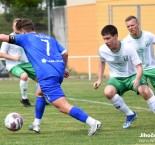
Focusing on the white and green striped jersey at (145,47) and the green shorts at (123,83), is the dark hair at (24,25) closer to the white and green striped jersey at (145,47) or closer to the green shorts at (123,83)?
the green shorts at (123,83)

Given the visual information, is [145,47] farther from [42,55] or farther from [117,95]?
[42,55]

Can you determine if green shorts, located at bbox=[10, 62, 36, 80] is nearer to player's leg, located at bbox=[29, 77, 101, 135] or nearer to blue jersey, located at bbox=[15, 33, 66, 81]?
blue jersey, located at bbox=[15, 33, 66, 81]

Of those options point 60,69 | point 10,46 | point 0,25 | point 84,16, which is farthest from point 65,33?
point 60,69

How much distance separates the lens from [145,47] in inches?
463

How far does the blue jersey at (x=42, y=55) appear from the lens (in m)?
9.63

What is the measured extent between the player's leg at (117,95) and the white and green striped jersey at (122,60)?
5.8 inches

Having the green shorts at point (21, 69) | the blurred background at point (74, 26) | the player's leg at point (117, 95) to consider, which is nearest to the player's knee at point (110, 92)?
the player's leg at point (117, 95)

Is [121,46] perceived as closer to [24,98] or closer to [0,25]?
[24,98]

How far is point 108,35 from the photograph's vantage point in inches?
401

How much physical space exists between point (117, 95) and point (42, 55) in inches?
65.5

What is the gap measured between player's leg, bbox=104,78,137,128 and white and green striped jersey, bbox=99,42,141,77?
0.15 meters

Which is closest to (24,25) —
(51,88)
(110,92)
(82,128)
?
(51,88)

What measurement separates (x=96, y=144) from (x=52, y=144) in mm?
591

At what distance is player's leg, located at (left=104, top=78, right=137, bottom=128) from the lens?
10.6 metres
